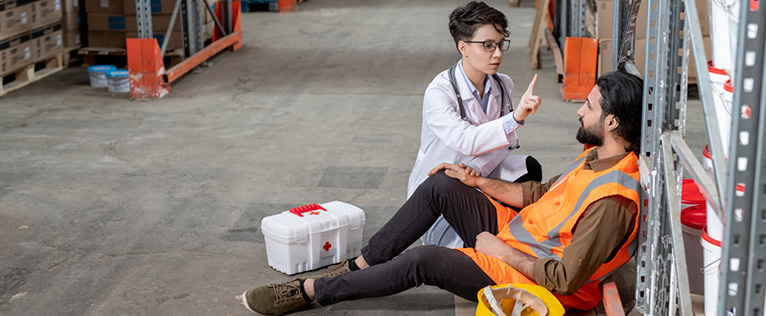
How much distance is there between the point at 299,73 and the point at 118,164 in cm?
402

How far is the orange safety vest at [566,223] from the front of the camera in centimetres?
342

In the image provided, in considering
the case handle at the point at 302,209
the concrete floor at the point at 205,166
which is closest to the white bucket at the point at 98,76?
the concrete floor at the point at 205,166

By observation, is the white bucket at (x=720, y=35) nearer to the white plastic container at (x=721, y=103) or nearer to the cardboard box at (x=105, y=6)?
the white plastic container at (x=721, y=103)

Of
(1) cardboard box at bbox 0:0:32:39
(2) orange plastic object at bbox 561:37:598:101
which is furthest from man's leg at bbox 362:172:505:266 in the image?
(1) cardboard box at bbox 0:0:32:39

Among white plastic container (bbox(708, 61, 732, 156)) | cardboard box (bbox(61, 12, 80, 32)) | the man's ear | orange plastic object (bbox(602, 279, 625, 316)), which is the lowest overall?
orange plastic object (bbox(602, 279, 625, 316))

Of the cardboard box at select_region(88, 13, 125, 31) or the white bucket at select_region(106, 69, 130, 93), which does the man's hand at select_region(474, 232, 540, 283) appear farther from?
the cardboard box at select_region(88, 13, 125, 31)

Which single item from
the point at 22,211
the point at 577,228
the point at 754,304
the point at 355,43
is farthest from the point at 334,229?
the point at 355,43

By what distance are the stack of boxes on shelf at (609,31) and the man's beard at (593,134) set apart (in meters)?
4.64

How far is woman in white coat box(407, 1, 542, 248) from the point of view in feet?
13.5

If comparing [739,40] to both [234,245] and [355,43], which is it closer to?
Answer: [234,245]

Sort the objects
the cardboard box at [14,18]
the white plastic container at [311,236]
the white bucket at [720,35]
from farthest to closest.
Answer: the cardboard box at [14,18] < the white plastic container at [311,236] < the white bucket at [720,35]

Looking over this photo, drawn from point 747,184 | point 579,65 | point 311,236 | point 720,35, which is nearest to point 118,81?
point 579,65

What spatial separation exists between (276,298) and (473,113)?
1296 millimetres

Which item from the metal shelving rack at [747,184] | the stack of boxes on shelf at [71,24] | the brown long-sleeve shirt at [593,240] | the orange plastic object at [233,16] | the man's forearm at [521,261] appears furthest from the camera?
the orange plastic object at [233,16]
